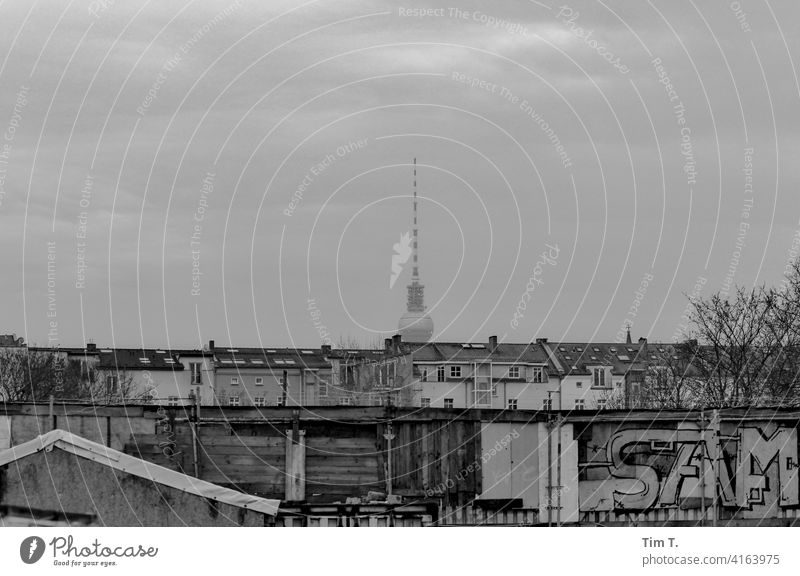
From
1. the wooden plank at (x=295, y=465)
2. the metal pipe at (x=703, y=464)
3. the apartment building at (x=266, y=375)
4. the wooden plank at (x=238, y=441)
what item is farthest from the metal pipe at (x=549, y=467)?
the apartment building at (x=266, y=375)

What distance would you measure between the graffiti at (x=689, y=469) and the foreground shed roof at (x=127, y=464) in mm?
11420

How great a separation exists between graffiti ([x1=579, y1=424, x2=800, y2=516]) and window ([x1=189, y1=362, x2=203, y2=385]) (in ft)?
286

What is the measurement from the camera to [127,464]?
25.2 meters

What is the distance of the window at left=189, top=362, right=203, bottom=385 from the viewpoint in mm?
117875

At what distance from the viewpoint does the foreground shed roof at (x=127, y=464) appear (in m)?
25.0

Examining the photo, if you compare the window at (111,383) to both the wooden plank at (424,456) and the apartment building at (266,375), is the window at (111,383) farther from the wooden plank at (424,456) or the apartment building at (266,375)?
the wooden plank at (424,456)

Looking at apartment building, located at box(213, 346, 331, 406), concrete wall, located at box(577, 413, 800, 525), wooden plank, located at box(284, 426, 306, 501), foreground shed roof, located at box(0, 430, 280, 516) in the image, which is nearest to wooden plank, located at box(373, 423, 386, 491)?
wooden plank, located at box(284, 426, 306, 501)

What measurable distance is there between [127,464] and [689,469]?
15.6 metres

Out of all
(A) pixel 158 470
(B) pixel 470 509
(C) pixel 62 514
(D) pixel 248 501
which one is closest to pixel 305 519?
(D) pixel 248 501
